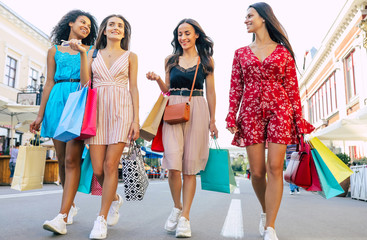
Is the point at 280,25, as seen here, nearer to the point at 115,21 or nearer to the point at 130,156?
the point at 115,21

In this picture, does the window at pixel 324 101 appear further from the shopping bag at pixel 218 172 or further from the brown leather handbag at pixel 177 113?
the brown leather handbag at pixel 177 113

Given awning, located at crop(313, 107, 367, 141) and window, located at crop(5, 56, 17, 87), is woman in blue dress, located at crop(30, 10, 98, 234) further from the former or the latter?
window, located at crop(5, 56, 17, 87)

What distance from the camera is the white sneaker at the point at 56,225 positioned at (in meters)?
3.11

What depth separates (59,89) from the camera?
3754 mm

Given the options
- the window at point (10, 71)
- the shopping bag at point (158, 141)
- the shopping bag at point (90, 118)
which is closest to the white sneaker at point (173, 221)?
the shopping bag at point (158, 141)

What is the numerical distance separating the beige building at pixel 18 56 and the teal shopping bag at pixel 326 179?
21476mm

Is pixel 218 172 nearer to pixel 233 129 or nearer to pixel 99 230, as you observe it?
pixel 233 129

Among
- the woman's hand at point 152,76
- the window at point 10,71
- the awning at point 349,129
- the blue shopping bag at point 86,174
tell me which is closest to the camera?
the woman's hand at point 152,76

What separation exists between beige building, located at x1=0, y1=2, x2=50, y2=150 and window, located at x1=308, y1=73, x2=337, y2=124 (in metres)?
20.5

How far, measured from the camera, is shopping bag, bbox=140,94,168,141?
3714 mm

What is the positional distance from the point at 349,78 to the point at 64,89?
2225cm

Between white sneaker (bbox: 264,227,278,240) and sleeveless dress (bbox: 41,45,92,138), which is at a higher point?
sleeveless dress (bbox: 41,45,92,138)

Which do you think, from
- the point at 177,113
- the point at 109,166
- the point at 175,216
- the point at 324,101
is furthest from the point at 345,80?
the point at 109,166

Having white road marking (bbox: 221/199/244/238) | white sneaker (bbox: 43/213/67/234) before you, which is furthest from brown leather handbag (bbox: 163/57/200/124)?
white sneaker (bbox: 43/213/67/234)
